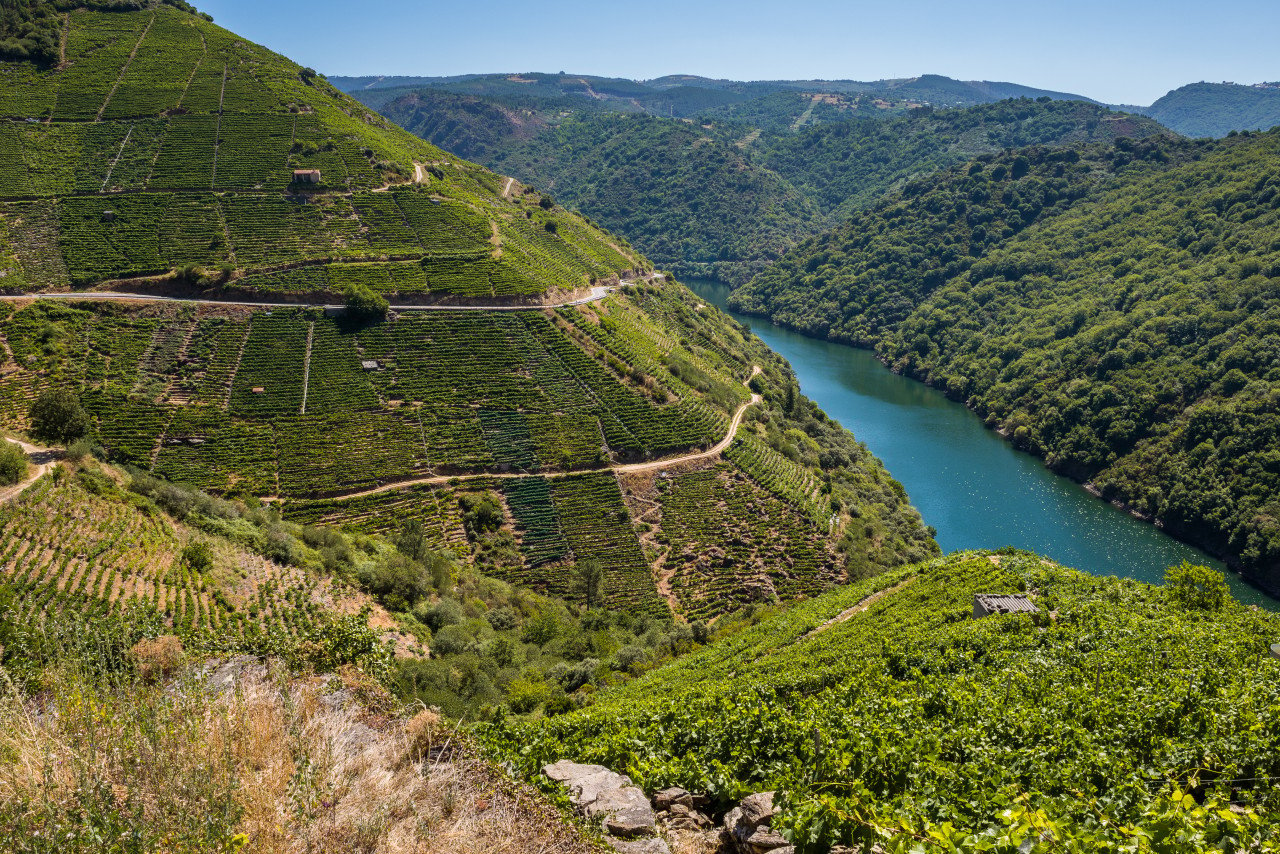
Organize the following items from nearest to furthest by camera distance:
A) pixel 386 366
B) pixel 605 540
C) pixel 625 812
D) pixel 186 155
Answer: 1. pixel 625 812
2. pixel 605 540
3. pixel 386 366
4. pixel 186 155

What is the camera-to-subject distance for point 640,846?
31.1ft

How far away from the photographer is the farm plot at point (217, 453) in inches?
1853

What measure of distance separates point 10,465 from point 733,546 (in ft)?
135

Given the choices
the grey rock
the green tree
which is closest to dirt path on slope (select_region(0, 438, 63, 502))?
the green tree

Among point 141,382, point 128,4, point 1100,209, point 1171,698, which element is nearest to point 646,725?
point 1171,698

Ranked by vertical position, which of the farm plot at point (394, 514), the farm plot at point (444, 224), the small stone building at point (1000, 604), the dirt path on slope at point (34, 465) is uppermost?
the farm plot at point (444, 224)

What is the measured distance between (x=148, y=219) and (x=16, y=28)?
42.3 m

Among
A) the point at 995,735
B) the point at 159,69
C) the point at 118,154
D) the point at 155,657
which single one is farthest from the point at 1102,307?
the point at 159,69

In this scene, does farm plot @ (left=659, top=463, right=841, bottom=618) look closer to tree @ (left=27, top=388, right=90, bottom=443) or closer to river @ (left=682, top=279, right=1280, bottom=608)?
river @ (left=682, top=279, right=1280, bottom=608)

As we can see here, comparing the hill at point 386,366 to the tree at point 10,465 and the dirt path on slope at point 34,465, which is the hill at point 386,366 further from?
the tree at point 10,465

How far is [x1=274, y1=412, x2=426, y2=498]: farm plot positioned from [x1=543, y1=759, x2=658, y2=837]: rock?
1610 inches

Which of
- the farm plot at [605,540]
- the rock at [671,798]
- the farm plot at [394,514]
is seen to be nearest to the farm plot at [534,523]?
the farm plot at [605,540]

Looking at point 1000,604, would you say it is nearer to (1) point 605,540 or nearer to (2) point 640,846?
(2) point 640,846

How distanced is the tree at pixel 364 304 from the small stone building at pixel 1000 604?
2003 inches
